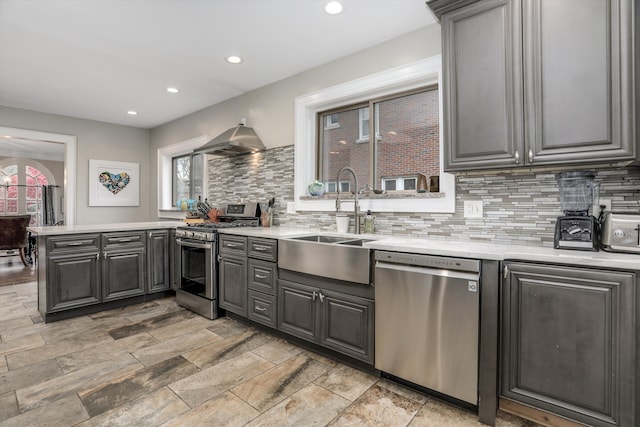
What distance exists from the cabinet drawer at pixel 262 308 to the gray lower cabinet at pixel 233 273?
0.09 metres

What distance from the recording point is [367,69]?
2.99 m

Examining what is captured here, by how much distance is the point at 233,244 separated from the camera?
3059 millimetres

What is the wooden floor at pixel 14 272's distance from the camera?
478 centimetres

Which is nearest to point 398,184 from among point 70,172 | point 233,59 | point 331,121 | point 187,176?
point 331,121

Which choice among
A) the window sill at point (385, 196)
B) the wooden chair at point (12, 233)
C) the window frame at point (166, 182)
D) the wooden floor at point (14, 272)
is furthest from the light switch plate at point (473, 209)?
the wooden chair at point (12, 233)

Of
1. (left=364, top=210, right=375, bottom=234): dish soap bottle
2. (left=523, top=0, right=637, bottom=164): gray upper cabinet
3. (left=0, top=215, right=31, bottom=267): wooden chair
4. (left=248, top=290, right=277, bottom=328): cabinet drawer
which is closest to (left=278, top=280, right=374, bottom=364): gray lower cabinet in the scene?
(left=248, top=290, right=277, bottom=328): cabinet drawer

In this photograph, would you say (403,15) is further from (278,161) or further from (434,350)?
(434,350)

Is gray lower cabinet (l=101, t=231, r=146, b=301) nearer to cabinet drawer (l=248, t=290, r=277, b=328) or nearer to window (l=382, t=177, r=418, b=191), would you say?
cabinet drawer (l=248, t=290, r=277, b=328)

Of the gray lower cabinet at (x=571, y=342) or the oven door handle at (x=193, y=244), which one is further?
the oven door handle at (x=193, y=244)

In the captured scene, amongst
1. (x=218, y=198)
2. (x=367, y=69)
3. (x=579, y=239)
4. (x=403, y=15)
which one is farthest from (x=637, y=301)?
(x=218, y=198)

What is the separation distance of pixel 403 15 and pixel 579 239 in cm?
191

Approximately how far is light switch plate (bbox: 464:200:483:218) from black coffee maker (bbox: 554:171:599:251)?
0.48 m

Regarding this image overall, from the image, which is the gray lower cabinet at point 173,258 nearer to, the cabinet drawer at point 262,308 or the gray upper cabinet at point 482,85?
the cabinet drawer at point 262,308

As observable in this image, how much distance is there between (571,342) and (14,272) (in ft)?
23.5
